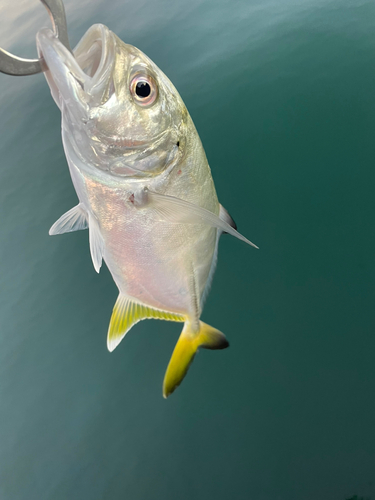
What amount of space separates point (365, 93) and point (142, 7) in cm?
403

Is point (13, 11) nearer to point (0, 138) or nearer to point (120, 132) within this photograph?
point (0, 138)

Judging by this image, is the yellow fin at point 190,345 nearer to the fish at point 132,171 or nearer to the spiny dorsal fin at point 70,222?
the fish at point 132,171

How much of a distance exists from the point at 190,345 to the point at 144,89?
1174 mm

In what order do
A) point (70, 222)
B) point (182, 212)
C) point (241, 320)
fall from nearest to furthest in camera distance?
point (182, 212), point (70, 222), point (241, 320)

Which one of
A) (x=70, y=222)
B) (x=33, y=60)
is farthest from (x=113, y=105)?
(x=70, y=222)

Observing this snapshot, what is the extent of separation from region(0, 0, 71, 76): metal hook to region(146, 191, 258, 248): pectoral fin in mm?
502

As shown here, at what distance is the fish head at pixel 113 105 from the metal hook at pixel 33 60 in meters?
0.04

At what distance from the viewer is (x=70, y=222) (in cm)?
135

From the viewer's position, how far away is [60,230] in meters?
1.35

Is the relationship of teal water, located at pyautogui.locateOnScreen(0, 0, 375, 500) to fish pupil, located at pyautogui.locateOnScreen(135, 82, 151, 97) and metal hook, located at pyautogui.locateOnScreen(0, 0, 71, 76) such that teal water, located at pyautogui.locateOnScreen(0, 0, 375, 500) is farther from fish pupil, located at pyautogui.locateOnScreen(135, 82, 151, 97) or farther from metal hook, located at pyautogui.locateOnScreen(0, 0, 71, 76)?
metal hook, located at pyautogui.locateOnScreen(0, 0, 71, 76)

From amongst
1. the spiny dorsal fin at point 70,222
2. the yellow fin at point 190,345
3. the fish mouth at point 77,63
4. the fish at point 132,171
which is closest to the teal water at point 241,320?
the yellow fin at point 190,345

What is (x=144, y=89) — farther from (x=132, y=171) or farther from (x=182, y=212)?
(x=182, y=212)

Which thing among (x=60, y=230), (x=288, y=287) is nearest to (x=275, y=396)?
(x=288, y=287)

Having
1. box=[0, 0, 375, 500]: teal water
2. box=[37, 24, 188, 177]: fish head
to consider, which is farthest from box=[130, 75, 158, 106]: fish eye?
box=[0, 0, 375, 500]: teal water
